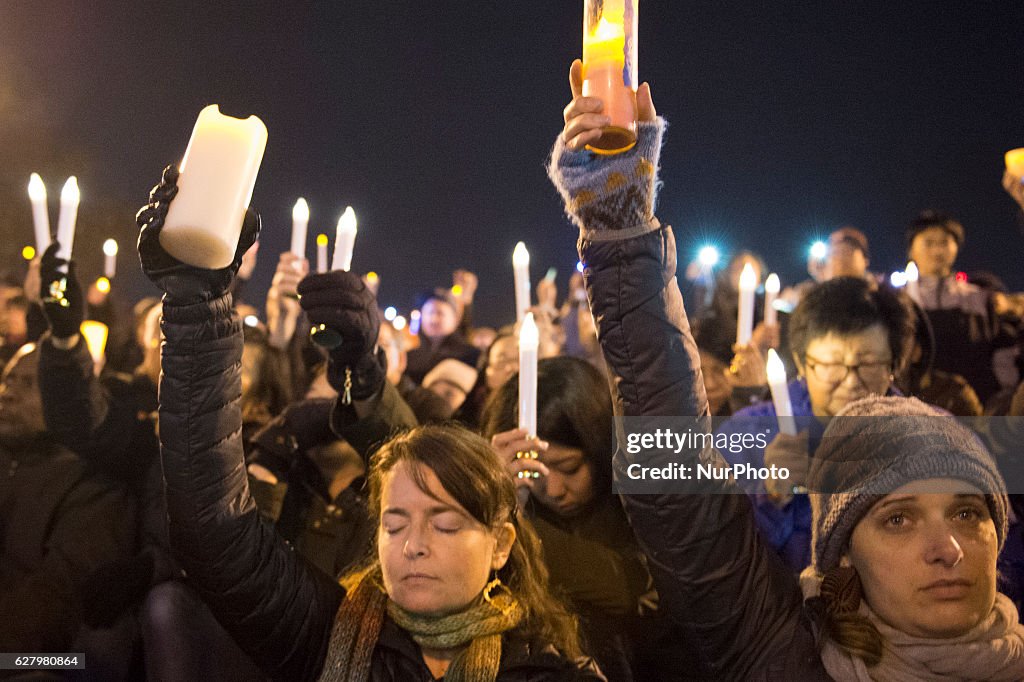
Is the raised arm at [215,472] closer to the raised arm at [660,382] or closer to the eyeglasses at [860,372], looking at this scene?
the raised arm at [660,382]

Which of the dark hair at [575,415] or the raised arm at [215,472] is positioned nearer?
the raised arm at [215,472]

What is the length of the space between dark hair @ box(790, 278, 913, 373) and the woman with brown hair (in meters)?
1.30

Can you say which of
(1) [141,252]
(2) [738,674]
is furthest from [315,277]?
(2) [738,674]

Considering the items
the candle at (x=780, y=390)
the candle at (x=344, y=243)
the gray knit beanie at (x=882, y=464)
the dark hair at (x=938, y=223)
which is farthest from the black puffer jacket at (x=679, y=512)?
the dark hair at (x=938, y=223)

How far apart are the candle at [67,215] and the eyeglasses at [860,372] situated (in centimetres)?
252

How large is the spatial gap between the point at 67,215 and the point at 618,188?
2.09 m

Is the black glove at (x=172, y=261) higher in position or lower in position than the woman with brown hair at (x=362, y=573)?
higher

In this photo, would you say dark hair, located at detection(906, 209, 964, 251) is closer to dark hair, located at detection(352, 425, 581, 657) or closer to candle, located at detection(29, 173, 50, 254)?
dark hair, located at detection(352, 425, 581, 657)

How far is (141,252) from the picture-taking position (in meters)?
1.55

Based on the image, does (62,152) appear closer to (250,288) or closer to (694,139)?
(250,288)

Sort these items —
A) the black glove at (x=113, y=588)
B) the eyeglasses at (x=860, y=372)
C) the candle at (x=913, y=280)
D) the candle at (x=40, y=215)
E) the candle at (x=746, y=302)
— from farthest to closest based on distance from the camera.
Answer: the candle at (x=913, y=280) → the candle at (x=40, y=215) → the candle at (x=746, y=302) → the black glove at (x=113, y=588) → the eyeglasses at (x=860, y=372)

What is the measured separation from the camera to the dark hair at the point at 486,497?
1.93 m

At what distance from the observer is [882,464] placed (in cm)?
180

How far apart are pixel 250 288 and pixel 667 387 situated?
498 centimetres
